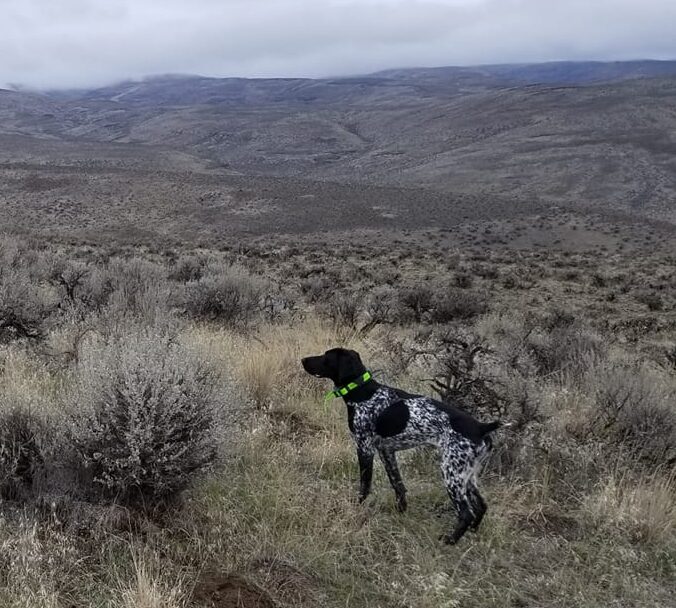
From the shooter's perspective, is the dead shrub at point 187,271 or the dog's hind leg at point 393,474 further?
the dead shrub at point 187,271

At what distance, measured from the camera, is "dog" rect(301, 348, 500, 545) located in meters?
3.78

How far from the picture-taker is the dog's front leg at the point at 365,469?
13.3ft

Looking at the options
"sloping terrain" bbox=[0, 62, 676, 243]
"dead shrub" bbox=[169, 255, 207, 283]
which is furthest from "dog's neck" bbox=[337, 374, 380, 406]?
"sloping terrain" bbox=[0, 62, 676, 243]

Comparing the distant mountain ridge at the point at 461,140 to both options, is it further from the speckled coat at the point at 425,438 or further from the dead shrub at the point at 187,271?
the speckled coat at the point at 425,438

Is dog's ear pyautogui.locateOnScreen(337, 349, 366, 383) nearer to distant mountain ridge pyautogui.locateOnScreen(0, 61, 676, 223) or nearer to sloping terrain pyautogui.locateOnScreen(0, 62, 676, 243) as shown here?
sloping terrain pyautogui.locateOnScreen(0, 62, 676, 243)

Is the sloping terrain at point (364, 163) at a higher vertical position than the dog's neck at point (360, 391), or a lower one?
lower

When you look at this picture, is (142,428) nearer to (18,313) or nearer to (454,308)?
(18,313)

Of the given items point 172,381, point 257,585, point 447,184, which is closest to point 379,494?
point 257,585

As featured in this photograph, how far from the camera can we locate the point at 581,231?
4188cm

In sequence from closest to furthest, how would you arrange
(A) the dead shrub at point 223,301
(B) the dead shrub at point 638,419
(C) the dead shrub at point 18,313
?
(B) the dead shrub at point 638,419
(C) the dead shrub at point 18,313
(A) the dead shrub at point 223,301

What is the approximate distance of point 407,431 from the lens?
3939mm

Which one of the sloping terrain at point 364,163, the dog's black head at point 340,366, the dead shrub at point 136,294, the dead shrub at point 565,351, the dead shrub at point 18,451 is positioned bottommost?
the sloping terrain at point 364,163

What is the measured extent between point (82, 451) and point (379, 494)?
1.78 meters

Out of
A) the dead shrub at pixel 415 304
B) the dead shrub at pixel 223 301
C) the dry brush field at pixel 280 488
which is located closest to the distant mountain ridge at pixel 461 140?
the dead shrub at pixel 415 304
